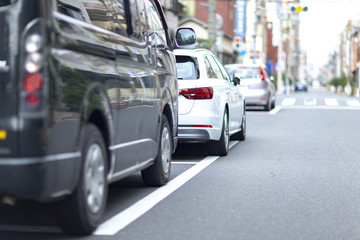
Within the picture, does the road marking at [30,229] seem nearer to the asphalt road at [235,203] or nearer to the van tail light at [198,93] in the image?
the asphalt road at [235,203]

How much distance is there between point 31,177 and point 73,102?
65 centimetres

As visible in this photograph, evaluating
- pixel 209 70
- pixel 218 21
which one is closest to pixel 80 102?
pixel 209 70

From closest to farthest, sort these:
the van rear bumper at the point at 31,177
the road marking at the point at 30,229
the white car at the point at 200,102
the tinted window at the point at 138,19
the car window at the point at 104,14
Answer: the van rear bumper at the point at 31,177 < the road marking at the point at 30,229 < the car window at the point at 104,14 < the tinted window at the point at 138,19 < the white car at the point at 200,102

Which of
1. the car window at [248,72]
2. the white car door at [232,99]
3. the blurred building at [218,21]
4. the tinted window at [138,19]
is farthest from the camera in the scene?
the blurred building at [218,21]

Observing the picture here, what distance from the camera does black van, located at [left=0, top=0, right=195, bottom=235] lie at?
14.7ft

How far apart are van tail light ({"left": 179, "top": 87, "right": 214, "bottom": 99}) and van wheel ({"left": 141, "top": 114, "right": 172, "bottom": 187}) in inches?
101

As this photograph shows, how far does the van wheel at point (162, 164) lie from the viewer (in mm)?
7852

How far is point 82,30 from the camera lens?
5.18 meters

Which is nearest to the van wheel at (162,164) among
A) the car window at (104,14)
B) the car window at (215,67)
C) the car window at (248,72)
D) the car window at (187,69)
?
the car window at (104,14)

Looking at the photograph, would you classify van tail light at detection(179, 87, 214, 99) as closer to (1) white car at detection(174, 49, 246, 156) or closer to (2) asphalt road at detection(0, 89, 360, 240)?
(1) white car at detection(174, 49, 246, 156)

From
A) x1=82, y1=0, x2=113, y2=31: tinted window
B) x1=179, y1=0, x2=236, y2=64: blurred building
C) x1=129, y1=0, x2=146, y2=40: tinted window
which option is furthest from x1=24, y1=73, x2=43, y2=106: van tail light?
x1=179, y1=0, x2=236, y2=64: blurred building

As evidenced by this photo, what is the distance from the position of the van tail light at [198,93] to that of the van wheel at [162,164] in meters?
2.57

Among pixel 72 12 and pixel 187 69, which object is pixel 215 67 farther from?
pixel 72 12

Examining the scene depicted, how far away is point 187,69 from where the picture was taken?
35.5ft
